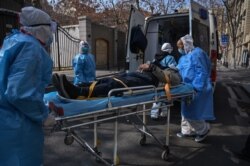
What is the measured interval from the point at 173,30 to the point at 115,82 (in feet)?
17.5

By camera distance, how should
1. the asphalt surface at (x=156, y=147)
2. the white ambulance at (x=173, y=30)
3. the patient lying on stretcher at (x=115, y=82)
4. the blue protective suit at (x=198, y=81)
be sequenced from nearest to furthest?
the patient lying on stretcher at (x=115, y=82) → the asphalt surface at (x=156, y=147) → the blue protective suit at (x=198, y=81) → the white ambulance at (x=173, y=30)

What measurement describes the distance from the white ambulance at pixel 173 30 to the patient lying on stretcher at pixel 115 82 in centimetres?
284

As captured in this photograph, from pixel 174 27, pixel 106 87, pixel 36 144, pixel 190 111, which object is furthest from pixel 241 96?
pixel 36 144

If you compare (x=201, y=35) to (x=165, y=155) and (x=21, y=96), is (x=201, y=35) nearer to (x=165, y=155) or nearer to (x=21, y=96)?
(x=165, y=155)

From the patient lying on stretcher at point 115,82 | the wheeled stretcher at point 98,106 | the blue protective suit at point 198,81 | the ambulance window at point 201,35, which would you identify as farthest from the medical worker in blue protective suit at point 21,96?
the ambulance window at point 201,35

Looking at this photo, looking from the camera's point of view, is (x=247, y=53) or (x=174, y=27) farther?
(x=247, y=53)

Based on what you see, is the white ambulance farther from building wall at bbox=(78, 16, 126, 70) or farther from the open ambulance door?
building wall at bbox=(78, 16, 126, 70)

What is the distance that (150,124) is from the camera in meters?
6.73

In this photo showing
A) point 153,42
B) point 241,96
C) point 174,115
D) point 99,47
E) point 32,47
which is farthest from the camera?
point 99,47

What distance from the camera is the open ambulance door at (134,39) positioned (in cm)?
745

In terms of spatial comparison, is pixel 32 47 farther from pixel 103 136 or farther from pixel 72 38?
pixel 72 38

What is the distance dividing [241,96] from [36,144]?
380 inches

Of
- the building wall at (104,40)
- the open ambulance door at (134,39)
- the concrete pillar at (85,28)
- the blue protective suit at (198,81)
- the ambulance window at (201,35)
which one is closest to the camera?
the blue protective suit at (198,81)

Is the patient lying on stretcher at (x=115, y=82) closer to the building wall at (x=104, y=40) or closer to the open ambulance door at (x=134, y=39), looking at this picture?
the open ambulance door at (x=134, y=39)
